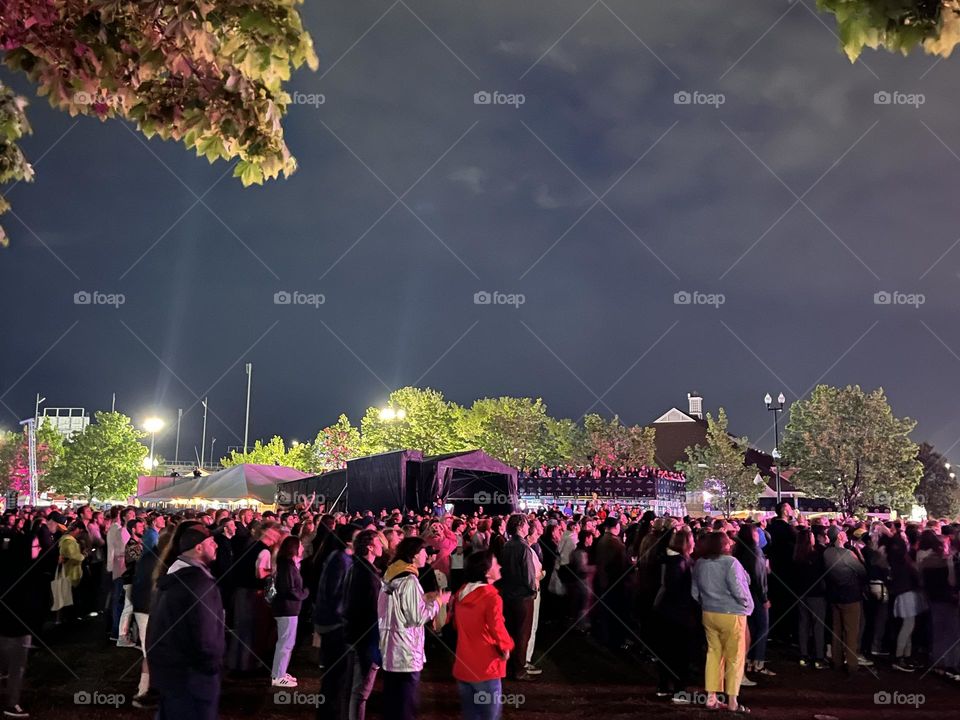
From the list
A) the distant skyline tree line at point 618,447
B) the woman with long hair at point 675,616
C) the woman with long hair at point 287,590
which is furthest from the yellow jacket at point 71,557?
the distant skyline tree line at point 618,447

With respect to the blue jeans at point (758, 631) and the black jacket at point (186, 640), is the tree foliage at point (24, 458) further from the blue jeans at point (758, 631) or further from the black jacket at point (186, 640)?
the black jacket at point (186, 640)

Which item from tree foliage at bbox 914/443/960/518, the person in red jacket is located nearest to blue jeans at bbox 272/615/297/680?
the person in red jacket

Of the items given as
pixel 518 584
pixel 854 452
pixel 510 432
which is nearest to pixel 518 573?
pixel 518 584

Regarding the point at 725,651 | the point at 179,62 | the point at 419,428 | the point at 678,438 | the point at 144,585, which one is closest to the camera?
the point at 179,62

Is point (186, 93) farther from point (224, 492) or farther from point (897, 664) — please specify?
point (224, 492)

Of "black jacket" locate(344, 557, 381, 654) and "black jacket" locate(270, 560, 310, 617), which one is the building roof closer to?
"black jacket" locate(270, 560, 310, 617)

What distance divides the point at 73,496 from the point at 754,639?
8098 cm

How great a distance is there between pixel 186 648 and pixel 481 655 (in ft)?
7.02

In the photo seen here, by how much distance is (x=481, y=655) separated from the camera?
5.92 metres

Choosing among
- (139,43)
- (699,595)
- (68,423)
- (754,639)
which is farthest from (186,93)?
(68,423)

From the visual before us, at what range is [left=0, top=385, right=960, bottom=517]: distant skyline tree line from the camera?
185ft

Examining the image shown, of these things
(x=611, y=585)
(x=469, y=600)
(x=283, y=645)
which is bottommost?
(x=283, y=645)

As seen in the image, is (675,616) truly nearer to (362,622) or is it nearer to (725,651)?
(725,651)

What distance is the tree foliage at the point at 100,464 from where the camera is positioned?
74125mm
